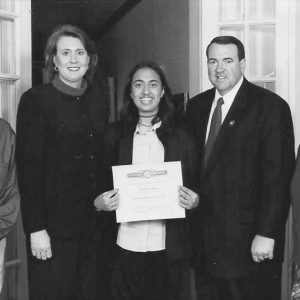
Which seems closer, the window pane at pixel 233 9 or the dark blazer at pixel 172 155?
the dark blazer at pixel 172 155

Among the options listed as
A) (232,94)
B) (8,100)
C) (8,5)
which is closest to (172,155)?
(232,94)

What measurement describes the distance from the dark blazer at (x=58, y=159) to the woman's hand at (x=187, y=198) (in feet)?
1.41

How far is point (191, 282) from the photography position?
11.0ft

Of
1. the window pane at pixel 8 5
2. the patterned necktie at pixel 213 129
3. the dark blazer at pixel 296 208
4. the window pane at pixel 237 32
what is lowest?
the dark blazer at pixel 296 208

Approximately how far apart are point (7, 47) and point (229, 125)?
56.7 inches

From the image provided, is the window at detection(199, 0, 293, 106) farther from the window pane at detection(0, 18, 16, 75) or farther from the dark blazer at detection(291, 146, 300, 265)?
the window pane at detection(0, 18, 16, 75)

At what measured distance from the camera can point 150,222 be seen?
7.70ft

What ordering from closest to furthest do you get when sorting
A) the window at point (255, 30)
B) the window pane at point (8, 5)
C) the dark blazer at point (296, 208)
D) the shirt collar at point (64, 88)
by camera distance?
the dark blazer at point (296, 208) → the shirt collar at point (64, 88) → the window pane at point (8, 5) → the window at point (255, 30)

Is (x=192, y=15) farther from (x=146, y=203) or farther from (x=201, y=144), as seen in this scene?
(x=146, y=203)

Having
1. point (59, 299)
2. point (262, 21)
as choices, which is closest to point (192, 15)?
point (262, 21)

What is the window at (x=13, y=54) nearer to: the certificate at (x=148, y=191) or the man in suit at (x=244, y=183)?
the certificate at (x=148, y=191)

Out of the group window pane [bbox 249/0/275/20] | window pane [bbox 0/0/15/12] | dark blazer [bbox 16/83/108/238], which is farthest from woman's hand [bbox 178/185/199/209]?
window pane [bbox 0/0/15/12]

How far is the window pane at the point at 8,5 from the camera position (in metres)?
2.82

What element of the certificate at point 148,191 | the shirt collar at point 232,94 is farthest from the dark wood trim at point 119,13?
the certificate at point 148,191
